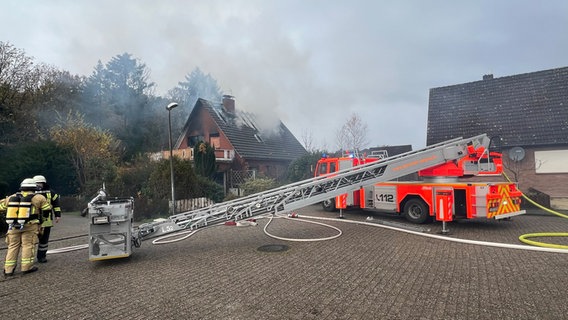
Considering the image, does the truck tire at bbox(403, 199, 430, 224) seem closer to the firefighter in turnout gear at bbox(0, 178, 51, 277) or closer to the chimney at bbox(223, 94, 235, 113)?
the firefighter in turnout gear at bbox(0, 178, 51, 277)

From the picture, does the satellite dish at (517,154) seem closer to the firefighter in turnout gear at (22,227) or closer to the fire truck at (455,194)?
the fire truck at (455,194)

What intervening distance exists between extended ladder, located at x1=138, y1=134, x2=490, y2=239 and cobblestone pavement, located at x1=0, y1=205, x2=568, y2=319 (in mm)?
627

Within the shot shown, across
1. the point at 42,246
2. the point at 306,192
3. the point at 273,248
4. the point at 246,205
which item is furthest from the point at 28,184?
the point at 306,192

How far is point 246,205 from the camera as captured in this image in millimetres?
6484

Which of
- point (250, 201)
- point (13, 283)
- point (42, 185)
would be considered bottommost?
point (13, 283)

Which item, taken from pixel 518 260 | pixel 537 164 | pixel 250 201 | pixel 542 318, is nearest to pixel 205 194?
pixel 250 201

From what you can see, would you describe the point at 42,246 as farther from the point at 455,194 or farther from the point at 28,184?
the point at 455,194

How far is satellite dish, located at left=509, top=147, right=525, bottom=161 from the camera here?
13.8 metres

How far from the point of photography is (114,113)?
2314cm

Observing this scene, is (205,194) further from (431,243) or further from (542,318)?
(542,318)

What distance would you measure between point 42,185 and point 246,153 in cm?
1387

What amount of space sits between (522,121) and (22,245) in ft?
58.9

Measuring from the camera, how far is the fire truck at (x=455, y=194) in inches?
312

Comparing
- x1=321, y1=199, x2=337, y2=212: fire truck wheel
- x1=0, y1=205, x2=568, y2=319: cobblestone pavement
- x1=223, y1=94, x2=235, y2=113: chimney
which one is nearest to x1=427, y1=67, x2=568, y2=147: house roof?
x1=321, y1=199, x2=337, y2=212: fire truck wheel
